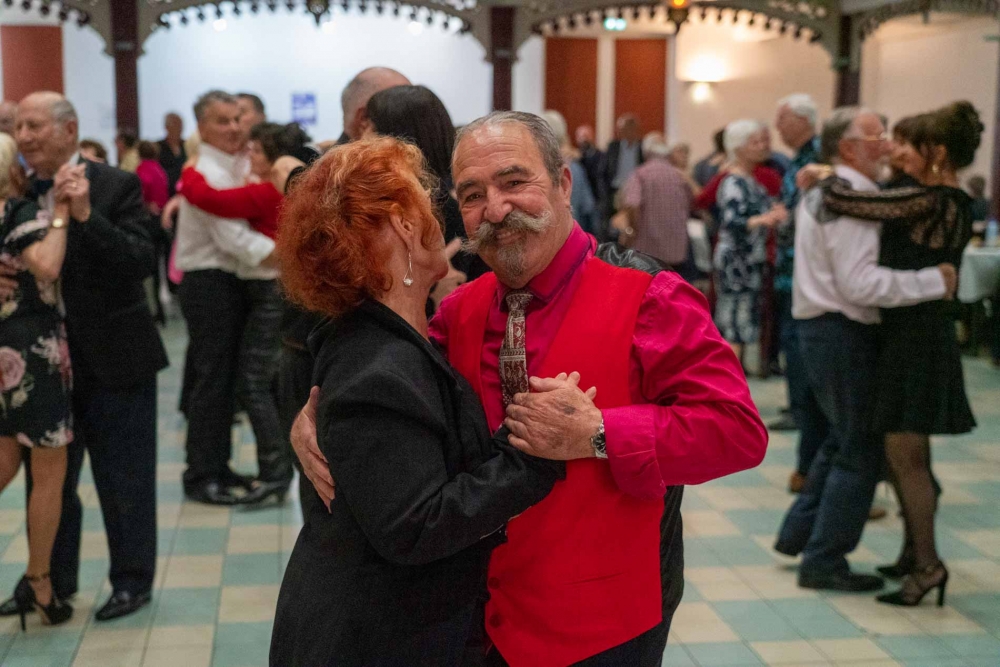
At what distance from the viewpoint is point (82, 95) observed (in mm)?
14102

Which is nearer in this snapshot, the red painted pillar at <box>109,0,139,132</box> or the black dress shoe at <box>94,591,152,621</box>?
the black dress shoe at <box>94,591,152,621</box>

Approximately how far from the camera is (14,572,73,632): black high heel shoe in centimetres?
358

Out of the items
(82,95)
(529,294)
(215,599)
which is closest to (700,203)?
(215,599)

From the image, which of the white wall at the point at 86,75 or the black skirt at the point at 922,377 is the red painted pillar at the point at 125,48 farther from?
the black skirt at the point at 922,377

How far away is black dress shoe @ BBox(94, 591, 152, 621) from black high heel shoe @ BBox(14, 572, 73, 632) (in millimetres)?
111

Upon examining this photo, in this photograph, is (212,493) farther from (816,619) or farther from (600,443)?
(600,443)

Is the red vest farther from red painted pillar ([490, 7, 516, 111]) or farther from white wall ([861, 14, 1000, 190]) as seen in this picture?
white wall ([861, 14, 1000, 190])

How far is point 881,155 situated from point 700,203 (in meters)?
3.96

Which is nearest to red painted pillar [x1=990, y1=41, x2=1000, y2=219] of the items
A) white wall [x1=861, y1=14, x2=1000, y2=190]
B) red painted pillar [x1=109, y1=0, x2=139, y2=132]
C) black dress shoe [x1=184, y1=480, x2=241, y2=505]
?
white wall [x1=861, y1=14, x2=1000, y2=190]

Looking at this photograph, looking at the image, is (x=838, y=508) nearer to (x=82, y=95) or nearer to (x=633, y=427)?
(x=633, y=427)

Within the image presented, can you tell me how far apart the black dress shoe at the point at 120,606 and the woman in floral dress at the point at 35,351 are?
1.04ft

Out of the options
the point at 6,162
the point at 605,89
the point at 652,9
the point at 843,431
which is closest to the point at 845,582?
the point at 843,431

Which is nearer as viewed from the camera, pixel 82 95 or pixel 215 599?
pixel 215 599

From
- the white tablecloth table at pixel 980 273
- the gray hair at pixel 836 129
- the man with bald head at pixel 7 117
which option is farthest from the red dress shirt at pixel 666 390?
the white tablecloth table at pixel 980 273
